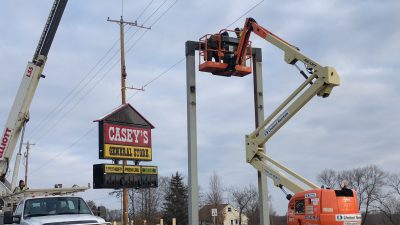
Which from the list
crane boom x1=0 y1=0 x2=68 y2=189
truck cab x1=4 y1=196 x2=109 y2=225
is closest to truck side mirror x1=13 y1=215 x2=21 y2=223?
truck cab x1=4 y1=196 x2=109 y2=225

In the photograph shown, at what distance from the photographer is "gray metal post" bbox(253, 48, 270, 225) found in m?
17.2

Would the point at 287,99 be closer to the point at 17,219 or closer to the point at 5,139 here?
the point at 17,219

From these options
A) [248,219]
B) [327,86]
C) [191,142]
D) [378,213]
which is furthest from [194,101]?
[248,219]

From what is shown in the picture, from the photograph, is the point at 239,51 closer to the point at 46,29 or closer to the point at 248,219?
the point at 46,29

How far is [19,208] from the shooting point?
13016 millimetres

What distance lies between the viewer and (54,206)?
1272 centimetres

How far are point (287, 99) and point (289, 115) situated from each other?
50 cm

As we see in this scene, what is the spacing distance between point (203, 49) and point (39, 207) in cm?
756

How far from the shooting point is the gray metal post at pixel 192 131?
1598 cm

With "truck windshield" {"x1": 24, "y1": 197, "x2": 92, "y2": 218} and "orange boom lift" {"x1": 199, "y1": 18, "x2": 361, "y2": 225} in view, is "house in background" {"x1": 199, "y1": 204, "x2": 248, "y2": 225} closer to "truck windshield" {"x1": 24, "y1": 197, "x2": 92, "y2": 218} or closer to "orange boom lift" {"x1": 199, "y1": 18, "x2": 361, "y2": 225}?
"orange boom lift" {"x1": 199, "y1": 18, "x2": 361, "y2": 225}

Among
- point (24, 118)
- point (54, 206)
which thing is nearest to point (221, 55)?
point (54, 206)

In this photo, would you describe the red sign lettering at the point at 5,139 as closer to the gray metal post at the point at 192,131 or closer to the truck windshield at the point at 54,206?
the gray metal post at the point at 192,131

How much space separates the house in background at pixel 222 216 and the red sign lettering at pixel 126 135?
72666 millimetres

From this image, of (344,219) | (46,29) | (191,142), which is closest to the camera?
(344,219)
